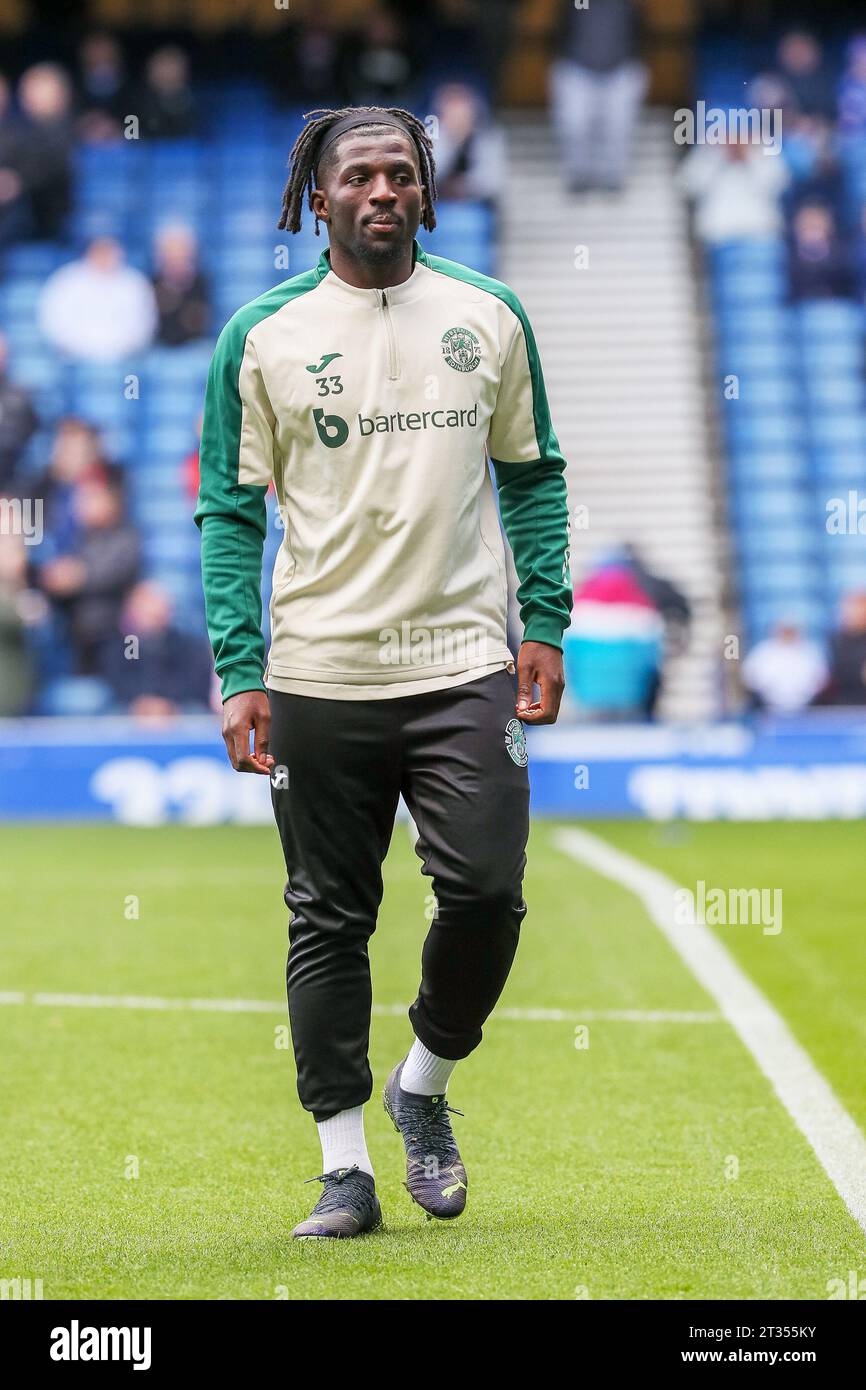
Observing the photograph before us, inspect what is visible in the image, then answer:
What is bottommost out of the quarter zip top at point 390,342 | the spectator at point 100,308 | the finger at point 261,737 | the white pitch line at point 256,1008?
the white pitch line at point 256,1008

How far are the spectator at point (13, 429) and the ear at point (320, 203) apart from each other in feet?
47.2

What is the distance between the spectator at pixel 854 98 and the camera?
23031mm

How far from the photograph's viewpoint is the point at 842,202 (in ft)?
71.4

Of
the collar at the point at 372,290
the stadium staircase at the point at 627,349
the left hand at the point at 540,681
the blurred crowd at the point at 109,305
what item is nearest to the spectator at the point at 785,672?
the stadium staircase at the point at 627,349

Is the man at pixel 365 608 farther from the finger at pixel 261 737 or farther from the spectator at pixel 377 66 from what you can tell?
the spectator at pixel 377 66

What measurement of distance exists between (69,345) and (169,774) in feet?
24.7

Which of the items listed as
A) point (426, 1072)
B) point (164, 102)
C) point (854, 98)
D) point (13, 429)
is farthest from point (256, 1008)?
point (854, 98)

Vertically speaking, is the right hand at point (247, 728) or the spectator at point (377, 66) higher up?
the spectator at point (377, 66)

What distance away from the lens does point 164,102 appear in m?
22.3

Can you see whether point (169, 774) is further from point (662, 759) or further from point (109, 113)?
point (109, 113)

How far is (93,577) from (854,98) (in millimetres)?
10867

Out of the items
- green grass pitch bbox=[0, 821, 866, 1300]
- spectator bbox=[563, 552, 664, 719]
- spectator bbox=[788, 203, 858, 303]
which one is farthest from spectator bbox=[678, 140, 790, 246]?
green grass pitch bbox=[0, 821, 866, 1300]

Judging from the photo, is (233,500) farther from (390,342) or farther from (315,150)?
(315,150)
